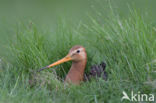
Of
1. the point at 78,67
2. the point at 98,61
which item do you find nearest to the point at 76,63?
the point at 78,67

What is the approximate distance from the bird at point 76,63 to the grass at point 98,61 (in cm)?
19

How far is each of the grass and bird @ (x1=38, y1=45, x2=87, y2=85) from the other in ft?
0.64

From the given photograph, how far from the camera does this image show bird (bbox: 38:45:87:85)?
5188 millimetres

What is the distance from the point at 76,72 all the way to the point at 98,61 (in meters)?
0.40

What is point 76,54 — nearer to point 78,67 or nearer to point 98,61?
point 78,67

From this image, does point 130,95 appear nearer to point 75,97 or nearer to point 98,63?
point 75,97

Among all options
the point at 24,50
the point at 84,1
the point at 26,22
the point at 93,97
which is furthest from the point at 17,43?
the point at 84,1

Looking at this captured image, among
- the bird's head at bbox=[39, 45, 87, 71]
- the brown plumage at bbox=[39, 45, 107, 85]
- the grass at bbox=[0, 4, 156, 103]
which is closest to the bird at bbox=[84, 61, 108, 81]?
the brown plumage at bbox=[39, 45, 107, 85]

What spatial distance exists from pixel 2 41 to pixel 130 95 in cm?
303

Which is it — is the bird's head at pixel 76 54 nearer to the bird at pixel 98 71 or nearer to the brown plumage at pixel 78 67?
the brown plumage at pixel 78 67

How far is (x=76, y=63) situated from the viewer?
17.5ft

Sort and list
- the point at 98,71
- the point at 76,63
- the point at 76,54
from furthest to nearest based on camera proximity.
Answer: the point at 76,63 → the point at 76,54 → the point at 98,71

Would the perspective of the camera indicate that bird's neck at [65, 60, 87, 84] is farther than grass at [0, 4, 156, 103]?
Yes

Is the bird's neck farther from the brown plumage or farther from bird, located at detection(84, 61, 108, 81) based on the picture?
bird, located at detection(84, 61, 108, 81)
